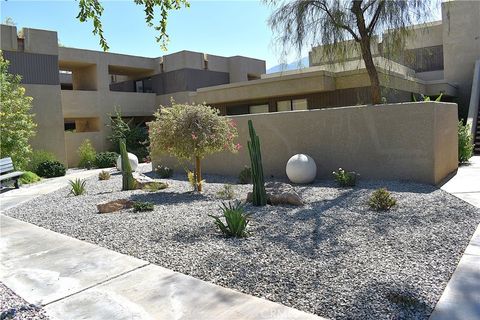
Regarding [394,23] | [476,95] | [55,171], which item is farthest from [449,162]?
[55,171]

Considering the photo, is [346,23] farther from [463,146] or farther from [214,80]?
[214,80]

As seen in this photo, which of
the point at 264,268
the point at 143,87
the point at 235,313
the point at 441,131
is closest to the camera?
the point at 235,313

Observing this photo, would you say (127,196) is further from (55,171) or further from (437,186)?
(55,171)

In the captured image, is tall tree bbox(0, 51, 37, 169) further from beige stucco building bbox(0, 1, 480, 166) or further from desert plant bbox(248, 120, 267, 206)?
desert plant bbox(248, 120, 267, 206)

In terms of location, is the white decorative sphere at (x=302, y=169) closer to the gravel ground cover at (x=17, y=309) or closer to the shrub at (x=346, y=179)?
the shrub at (x=346, y=179)

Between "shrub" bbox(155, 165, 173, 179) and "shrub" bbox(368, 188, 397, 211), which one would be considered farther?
"shrub" bbox(155, 165, 173, 179)

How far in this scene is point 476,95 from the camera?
69.8ft

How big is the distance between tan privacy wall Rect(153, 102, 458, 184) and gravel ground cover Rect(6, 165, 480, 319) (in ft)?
2.97

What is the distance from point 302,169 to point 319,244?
5594mm

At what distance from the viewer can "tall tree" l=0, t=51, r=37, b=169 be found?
16.3m

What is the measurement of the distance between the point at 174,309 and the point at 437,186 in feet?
26.4

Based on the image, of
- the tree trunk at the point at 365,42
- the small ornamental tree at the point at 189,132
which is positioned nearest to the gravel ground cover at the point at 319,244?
the small ornamental tree at the point at 189,132

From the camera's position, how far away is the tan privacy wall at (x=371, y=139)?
10.2 m

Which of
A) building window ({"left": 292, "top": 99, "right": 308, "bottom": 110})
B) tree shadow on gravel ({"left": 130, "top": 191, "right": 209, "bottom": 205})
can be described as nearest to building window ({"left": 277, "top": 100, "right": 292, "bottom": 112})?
building window ({"left": 292, "top": 99, "right": 308, "bottom": 110})
